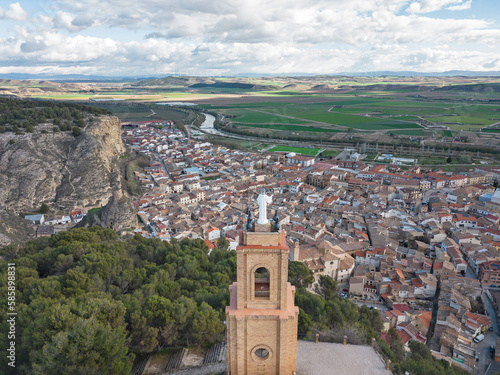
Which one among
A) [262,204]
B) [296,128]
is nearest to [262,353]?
[262,204]

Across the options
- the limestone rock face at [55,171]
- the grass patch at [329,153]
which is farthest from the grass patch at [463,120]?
the limestone rock face at [55,171]

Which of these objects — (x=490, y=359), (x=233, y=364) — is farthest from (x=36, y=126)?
(x=490, y=359)

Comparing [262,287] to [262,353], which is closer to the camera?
[262,287]

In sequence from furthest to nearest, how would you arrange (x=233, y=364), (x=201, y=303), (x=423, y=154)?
(x=423, y=154) < (x=201, y=303) < (x=233, y=364)

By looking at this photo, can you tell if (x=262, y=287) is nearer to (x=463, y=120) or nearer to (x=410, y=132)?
(x=410, y=132)

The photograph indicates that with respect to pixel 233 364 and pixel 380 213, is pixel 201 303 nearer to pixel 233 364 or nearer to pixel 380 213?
pixel 233 364

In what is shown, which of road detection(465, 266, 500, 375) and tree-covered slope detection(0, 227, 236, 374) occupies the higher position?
tree-covered slope detection(0, 227, 236, 374)

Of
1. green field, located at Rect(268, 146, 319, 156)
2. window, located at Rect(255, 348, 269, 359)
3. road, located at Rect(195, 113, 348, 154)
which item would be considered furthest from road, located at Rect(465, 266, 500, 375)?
road, located at Rect(195, 113, 348, 154)

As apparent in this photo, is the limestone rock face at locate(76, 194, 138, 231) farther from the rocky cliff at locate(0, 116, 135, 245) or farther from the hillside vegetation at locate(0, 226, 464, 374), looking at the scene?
the hillside vegetation at locate(0, 226, 464, 374)
